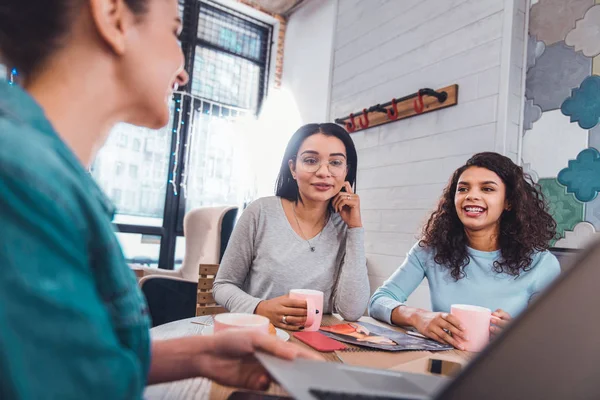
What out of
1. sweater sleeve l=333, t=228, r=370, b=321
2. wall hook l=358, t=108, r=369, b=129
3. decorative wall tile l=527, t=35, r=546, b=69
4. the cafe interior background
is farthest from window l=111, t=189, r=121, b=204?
decorative wall tile l=527, t=35, r=546, b=69

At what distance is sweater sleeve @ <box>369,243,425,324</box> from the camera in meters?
1.29

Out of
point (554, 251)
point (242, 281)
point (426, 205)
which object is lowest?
point (242, 281)

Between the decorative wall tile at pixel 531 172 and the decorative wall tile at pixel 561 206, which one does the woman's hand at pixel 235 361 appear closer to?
the decorative wall tile at pixel 561 206

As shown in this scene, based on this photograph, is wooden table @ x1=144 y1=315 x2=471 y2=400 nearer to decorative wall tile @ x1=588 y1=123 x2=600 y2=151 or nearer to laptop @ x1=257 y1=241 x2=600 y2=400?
laptop @ x1=257 y1=241 x2=600 y2=400

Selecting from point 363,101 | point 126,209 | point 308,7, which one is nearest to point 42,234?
point 363,101

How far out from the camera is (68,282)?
11.3 inches

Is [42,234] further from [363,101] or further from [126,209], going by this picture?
[126,209]

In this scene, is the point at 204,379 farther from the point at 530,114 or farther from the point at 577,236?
the point at 530,114

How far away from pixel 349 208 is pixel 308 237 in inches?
7.3

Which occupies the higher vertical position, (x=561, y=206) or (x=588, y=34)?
(x=588, y=34)

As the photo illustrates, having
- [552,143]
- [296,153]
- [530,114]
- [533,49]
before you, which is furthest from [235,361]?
[533,49]

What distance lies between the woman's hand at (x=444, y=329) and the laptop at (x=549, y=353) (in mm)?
600

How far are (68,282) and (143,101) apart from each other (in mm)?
293

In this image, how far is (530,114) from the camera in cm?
191
